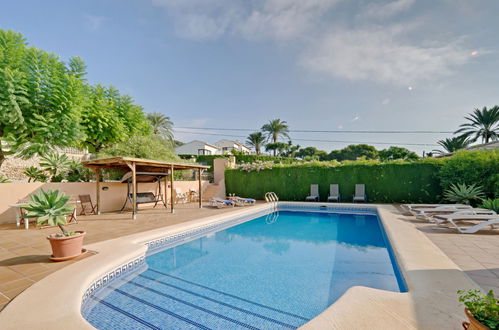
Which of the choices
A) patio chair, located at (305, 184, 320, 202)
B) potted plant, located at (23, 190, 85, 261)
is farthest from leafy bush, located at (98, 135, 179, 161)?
potted plant, located at (23, 190, 85, 261)

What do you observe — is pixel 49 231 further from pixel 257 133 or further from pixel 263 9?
pixel 257 133

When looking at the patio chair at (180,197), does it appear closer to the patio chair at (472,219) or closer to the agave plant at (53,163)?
the agave plant at (53,163)

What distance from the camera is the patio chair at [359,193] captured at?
40.9 feet

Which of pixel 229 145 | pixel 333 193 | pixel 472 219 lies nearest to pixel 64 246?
pixel 472 219

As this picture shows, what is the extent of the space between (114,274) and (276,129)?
34594mm

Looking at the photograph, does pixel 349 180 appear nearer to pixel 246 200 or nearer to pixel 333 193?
pixel 333 193

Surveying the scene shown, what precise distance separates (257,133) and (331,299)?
120 feet

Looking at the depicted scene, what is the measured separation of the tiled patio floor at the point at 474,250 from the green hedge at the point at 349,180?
5878mm

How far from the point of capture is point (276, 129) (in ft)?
121

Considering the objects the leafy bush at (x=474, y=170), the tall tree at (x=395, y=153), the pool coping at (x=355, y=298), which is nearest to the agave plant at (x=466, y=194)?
the leafy bush at (x=474, y=170)

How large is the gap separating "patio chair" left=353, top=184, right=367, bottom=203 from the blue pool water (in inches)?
221

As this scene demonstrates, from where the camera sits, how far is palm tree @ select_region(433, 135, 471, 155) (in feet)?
82.2

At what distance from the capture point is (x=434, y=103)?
583 inches

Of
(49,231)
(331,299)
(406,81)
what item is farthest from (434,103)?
(49,231)
